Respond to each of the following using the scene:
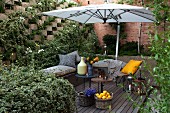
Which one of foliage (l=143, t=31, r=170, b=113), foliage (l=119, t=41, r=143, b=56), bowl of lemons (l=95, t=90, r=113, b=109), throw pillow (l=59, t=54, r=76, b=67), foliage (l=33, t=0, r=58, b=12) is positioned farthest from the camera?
foliage (l=119, t=41, r=143, b=56)

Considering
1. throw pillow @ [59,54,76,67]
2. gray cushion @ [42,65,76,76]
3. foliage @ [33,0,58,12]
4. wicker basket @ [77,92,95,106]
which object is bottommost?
wicker basket @ [77,92,95,106]

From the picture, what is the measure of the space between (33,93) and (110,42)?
7404 millimetres

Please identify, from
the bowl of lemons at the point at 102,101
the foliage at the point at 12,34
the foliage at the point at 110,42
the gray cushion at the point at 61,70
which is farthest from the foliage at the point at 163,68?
the foliage at the point at 110,42

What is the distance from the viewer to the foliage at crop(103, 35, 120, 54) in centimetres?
915

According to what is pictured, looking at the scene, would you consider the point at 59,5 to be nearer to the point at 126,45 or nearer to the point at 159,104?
the point at 126,45

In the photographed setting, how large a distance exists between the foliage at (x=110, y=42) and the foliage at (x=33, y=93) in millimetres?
6419

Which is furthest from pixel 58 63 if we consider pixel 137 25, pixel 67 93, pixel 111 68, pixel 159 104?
pixel 159 104

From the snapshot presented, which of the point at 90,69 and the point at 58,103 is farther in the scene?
the point at 90,69

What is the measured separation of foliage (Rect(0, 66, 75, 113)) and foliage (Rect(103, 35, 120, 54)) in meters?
6.42

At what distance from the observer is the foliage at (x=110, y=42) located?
915 centimetres

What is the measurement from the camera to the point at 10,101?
6.35ft

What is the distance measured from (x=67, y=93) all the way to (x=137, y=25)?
7224mm

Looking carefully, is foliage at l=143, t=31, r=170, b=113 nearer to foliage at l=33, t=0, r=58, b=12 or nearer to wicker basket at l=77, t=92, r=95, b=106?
wicker basket at l=77, t=92, r=95, b=106

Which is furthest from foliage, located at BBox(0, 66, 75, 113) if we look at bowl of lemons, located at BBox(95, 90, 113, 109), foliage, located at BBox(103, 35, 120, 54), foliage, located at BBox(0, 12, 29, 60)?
foliage, located at BBox(103, 35, 120, 54)
